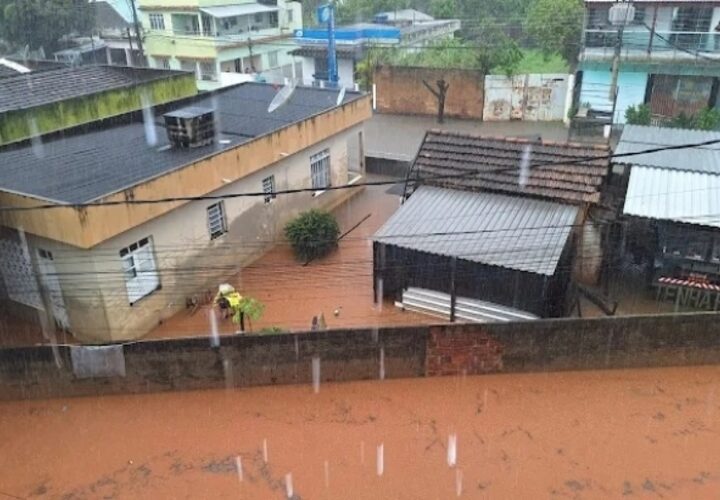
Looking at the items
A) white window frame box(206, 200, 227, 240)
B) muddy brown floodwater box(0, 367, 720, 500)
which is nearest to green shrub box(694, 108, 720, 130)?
muddy brown floodwater box(0, 367, 720, 500)

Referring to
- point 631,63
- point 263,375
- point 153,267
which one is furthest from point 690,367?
point 631,63

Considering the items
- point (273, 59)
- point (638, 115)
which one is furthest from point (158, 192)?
point (273, 59)

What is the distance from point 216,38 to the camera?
28.6 meters

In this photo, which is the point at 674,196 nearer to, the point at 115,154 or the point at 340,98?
the point at 340,98

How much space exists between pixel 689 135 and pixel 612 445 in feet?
24.5

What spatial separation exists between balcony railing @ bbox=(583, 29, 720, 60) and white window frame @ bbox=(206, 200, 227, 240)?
1425 cm

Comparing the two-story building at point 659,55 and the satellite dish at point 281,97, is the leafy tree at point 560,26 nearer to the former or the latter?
the two-story building at point 659,55

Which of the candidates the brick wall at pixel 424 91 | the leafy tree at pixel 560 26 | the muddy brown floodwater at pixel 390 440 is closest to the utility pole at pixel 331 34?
the brick wall at pixel 424 91

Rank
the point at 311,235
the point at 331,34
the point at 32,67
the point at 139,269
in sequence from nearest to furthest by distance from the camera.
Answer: the point at 139,269
the point at 311,235
the point at 32,67
the point at 331,34

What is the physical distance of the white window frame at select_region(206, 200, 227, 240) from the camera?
39.3 feet

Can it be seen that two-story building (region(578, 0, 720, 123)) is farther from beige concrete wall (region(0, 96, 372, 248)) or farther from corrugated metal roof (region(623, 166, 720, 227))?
beige concrete wall (region(0, 96, 372, 248))

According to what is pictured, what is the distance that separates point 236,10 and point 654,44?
769 inches

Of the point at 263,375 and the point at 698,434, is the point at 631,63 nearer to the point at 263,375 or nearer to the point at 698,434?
the point at 698,434

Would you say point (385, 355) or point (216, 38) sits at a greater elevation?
point (216, 38)
